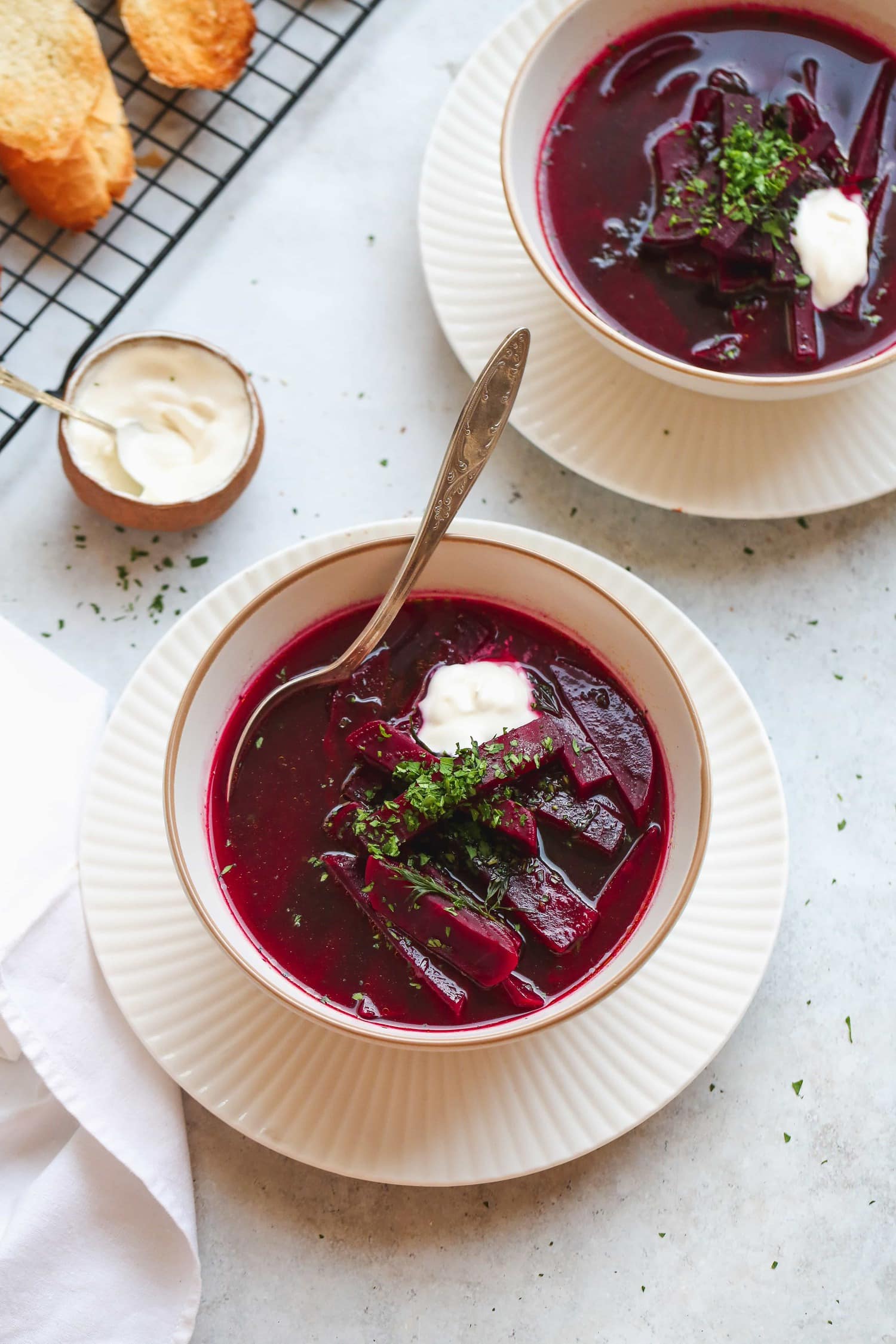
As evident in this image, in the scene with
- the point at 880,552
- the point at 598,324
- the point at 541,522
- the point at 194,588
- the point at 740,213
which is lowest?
the point at 194,588

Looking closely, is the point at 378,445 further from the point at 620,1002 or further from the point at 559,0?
the point at 620,1002

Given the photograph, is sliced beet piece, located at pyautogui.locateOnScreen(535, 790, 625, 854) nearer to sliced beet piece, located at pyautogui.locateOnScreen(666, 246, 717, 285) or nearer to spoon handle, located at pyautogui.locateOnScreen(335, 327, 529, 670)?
spoon handle, located at pyautogui.locateOnScreen(335, 327, 529, 670)

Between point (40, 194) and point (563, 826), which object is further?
point (40, 194)

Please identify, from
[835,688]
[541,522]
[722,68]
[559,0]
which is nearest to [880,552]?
[835,688]

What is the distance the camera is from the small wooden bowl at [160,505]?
3311mm

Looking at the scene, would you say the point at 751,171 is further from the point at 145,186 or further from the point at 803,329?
the point at 145,186

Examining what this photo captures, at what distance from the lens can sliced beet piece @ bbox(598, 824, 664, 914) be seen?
2770mm

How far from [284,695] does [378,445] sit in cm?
101

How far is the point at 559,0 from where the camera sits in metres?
3.52

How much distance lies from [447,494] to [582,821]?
2.60ft

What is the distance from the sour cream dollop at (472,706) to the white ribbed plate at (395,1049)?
1.33 feet

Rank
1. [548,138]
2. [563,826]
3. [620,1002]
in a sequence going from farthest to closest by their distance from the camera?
[548,138]
[620,1002]
[563,826]

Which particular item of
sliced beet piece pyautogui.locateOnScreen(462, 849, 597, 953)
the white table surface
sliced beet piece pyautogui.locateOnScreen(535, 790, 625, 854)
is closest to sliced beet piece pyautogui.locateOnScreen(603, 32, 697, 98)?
the white table surface

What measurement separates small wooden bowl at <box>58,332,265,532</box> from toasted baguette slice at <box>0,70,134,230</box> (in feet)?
1.55
